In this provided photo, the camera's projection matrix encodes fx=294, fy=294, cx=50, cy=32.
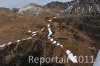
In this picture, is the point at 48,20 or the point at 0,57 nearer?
the point at 0,57

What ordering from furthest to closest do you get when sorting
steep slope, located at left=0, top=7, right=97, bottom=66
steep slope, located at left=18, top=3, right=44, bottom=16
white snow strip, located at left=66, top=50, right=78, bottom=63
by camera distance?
steep slope, located at left=18, top=3, right=44, bottom=16
steep slope, located at left=0, top=7, right=97, bottom=66
white snow strip, located at left=66, top=50, right=78, bottom=63

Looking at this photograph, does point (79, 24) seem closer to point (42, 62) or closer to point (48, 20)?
point (48, 20)

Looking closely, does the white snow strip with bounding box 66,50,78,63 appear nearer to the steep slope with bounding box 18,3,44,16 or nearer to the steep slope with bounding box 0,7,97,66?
the steep slope with bounding box 0,7,97,66

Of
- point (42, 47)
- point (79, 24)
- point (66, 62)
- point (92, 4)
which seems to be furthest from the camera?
point (92, 4)

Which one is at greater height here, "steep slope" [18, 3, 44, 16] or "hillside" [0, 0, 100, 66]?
"steep slope" [18, 3, 44, 16]

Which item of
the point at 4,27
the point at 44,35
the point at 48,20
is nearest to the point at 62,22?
the point at 48,20

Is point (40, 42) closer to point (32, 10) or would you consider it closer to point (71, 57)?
point (71, 57)

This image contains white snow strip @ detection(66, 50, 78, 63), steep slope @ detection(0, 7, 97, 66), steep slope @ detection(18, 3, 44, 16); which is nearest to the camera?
white snow strip @ detection(66, 50, 78, 63)

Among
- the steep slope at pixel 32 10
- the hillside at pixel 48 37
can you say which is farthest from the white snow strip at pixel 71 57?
the steep slope at pixel 32 10

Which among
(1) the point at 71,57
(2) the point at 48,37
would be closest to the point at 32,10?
(2) the point at 48,37

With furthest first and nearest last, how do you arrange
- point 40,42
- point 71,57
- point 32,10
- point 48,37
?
point 32,10 → point 48,37 → point 40,42 → point 71,57

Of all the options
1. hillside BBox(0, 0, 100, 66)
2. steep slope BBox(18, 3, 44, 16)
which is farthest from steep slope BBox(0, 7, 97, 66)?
steep slope BBox(18, 3, 44, 16)
